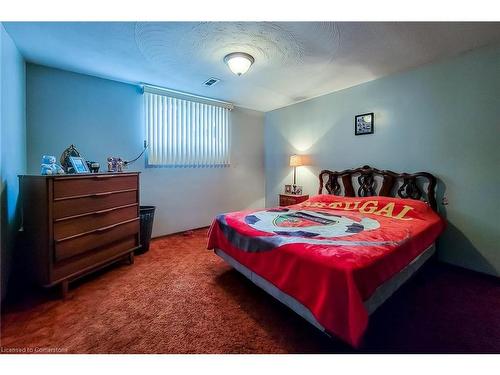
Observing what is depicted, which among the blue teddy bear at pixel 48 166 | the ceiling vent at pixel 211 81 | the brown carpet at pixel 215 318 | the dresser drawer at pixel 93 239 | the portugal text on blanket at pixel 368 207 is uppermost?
the ceiling vent at pixel 211 81

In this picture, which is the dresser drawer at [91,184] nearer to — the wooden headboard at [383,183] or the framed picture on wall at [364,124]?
the wooden headboard at [383,183]

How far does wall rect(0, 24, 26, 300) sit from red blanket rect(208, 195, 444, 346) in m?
1.70

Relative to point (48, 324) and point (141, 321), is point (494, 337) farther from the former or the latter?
point (48, 324)

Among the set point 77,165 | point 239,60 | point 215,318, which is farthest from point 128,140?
point 215,318

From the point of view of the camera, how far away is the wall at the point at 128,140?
245 centimetres

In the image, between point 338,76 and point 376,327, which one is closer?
point 376,327

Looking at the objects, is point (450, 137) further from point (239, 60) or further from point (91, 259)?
point (91, 259)

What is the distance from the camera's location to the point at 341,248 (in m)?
1.40

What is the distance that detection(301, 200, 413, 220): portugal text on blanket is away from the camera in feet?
7.68

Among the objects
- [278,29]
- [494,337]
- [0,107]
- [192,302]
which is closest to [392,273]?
Answer: [494,337]

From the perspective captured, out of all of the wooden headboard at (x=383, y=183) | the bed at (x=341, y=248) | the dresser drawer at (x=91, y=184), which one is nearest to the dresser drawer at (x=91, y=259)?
the dresser drawer at (x=91, y=184)

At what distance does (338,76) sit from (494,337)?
2840 mm

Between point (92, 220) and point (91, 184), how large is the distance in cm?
33

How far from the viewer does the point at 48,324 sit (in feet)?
4.88
